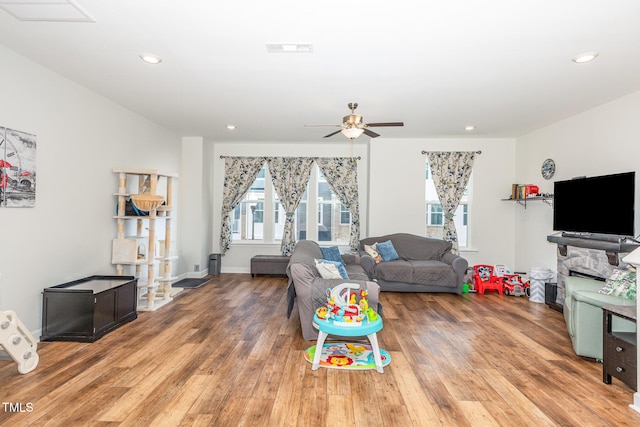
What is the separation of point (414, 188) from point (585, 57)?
12.2ft

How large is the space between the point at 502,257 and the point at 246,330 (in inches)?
202

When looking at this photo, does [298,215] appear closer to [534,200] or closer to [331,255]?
[331,255]

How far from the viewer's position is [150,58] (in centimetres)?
315

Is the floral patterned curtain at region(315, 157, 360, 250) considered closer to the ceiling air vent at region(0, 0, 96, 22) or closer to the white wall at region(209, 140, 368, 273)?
the white wall at region(209, 140, 368, 273)

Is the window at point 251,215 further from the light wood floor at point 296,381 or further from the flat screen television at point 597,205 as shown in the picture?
the flat screen television at point 597,205

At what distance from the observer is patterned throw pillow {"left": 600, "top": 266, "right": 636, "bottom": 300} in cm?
308

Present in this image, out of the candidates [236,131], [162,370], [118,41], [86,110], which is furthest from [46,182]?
[236,131]

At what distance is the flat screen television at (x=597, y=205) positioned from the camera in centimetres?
377

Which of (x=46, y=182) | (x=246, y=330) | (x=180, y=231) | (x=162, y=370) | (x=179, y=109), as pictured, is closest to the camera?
(x=162, y=370)

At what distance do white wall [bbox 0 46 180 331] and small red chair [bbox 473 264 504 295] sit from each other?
5624mm

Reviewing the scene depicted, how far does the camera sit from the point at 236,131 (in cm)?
600

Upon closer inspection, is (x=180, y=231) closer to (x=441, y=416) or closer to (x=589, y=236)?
(x=441, y=416)

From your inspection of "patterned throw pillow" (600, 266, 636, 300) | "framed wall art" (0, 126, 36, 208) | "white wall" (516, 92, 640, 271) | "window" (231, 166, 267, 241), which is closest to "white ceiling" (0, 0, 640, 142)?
"white wall" (516, 92, 640, 271)

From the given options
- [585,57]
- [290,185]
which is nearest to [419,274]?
[290,185]
